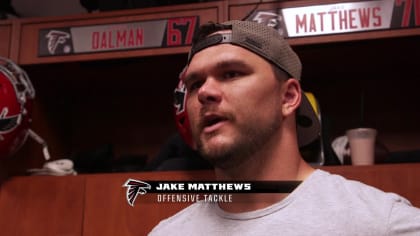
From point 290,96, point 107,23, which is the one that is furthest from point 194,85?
point 107,23

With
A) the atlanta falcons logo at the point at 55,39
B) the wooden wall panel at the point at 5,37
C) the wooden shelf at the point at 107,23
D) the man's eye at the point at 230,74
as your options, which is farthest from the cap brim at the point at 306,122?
the wooden wall panel at the point at 5,37

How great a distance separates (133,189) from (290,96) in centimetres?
57

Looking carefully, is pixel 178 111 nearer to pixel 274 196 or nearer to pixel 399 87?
pixel 274 196

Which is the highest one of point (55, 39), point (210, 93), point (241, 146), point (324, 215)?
point (55, 39)

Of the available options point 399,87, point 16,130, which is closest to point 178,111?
point 16,130

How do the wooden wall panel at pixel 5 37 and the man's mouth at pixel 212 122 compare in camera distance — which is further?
the wooden wall panel at pixel 5 37

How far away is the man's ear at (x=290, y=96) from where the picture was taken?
94 centimetres

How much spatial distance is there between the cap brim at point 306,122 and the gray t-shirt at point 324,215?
0.70ft

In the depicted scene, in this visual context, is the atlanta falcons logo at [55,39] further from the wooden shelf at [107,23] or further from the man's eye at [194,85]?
the man's eye at [194,85]

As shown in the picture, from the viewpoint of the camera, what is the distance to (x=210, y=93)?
874mm

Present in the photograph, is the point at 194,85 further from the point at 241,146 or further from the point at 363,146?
the point at 363,146

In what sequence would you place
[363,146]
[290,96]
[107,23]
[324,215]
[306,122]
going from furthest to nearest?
1. [107,23]
2. [363,146]
3. [306,122]
4. [290,96]
5. [324,215]

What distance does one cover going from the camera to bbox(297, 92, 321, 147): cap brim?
1097 millimetres

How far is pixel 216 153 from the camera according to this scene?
0.85m
